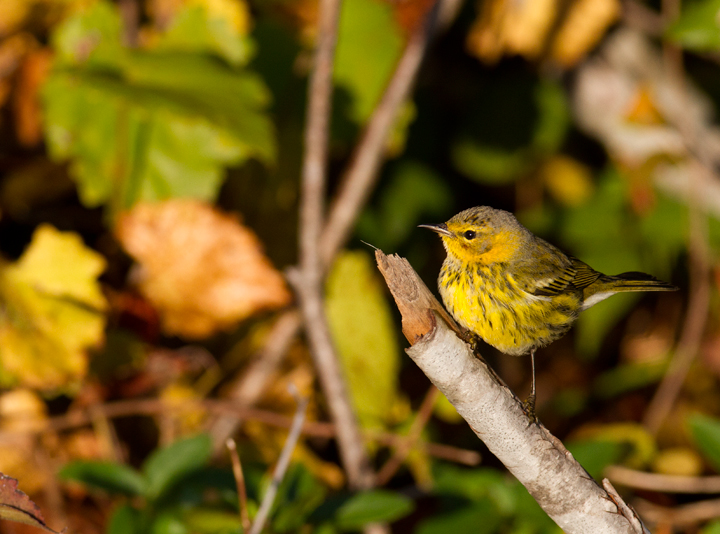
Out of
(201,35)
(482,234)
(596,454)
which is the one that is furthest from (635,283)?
(201,35)

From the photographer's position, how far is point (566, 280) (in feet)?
7.75

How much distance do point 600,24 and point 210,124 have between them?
2.44 meters

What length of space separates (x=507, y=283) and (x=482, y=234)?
8.1 inches

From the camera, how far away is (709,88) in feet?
17.4

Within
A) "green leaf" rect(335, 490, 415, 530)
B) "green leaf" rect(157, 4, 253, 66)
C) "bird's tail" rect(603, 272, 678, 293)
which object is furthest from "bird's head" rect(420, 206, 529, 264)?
"green leaf" rect(157, 4, 253, 66)

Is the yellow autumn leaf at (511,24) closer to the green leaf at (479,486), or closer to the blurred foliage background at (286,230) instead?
the blurred foliage background at (286,230)

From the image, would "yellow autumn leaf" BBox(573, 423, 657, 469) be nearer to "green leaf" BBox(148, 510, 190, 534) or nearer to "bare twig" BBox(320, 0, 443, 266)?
"bare twig" BBox(320, 0, 443, 266)

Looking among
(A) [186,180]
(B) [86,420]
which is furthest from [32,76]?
(B) [86,420]

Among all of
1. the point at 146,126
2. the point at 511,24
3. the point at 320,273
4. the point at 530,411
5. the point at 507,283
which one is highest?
the point at 511,24

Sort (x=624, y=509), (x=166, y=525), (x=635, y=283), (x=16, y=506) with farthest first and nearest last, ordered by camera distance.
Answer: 1. (x=166, y=525)
2. (x=635, y=283)
3. (x=624, y=509)
4. (x=16, y=506)

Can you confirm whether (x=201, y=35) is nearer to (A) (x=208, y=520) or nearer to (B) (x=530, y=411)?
(A) (x=208, y=520)

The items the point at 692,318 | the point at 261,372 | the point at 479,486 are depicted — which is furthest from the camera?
the point at 692,318

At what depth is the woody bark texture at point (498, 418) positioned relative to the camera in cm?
146

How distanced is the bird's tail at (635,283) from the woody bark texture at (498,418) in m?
0.66
